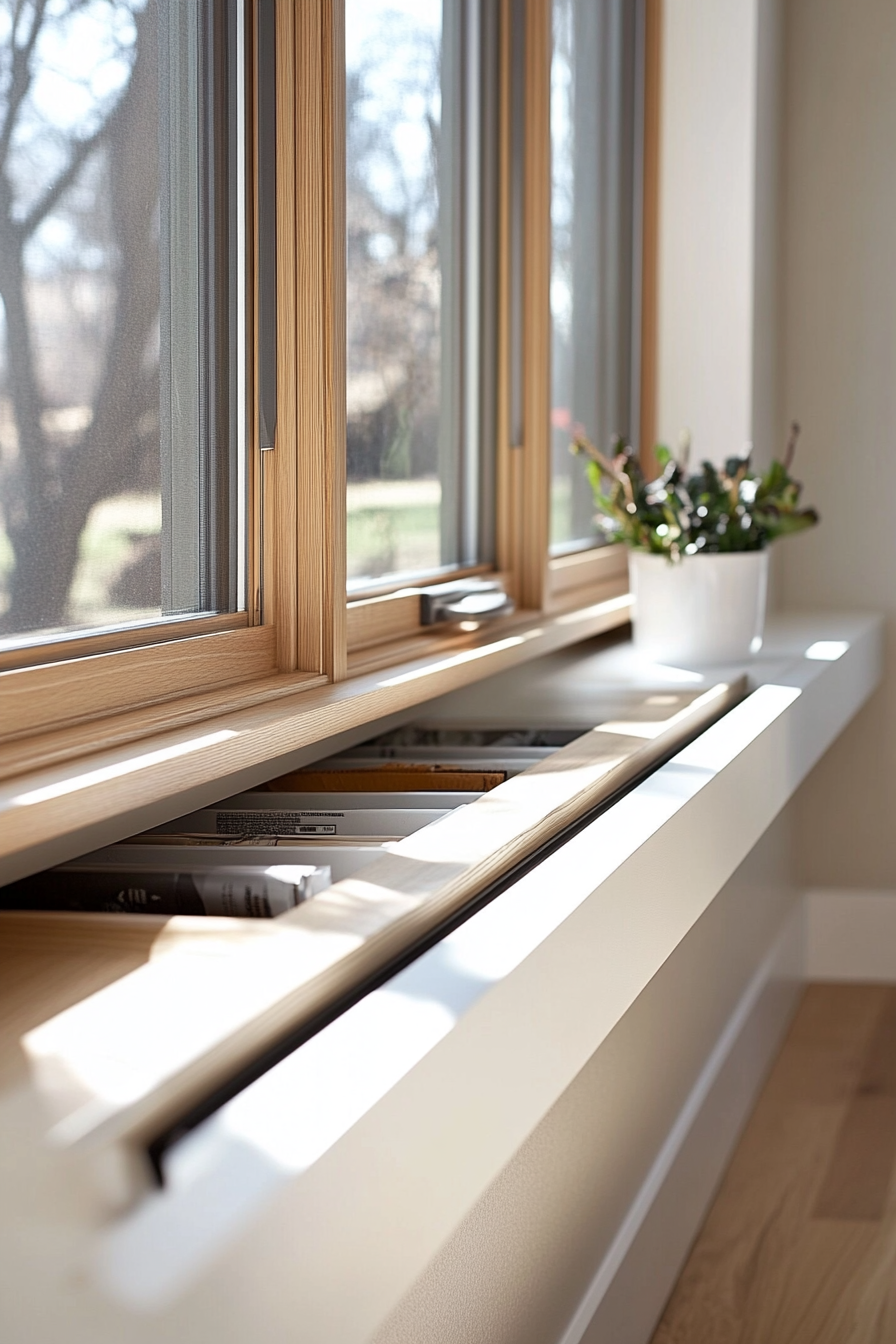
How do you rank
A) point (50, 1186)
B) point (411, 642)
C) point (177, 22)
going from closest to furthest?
point (50, 1186)
point (177, 22)
point (411, 642)

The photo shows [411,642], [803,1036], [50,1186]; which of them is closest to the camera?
[50,1186]

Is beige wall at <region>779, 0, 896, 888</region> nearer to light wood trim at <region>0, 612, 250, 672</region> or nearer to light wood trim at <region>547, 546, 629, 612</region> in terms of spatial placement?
light wood trim at <region>547, 546, 629, 612</region>

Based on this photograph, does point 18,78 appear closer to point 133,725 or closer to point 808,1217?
point 133,725

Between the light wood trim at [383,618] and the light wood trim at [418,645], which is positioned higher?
the light wood trim at [383,618]

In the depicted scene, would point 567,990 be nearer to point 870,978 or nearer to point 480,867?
point 480,867

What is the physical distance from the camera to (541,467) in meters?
2.11

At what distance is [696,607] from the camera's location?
2143mm

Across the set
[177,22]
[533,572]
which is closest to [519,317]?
[533,572]

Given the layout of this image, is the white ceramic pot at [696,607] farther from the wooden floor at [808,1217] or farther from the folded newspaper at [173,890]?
the folded newspaper at [173,890]

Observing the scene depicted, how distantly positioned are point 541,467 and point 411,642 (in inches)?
22.8

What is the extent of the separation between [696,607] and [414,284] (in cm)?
68

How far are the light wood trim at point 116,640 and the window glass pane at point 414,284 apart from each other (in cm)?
39

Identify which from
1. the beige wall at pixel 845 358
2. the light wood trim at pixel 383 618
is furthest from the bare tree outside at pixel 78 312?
the beige wall at pixel 845 358

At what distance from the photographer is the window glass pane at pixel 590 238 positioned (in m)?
2.37
